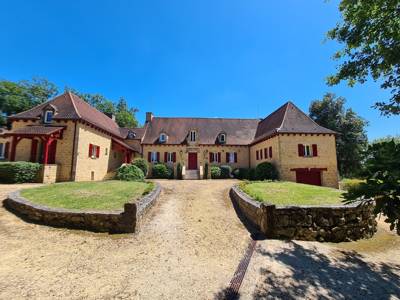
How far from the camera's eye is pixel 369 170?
3.25 metres

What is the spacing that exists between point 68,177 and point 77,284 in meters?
12.5

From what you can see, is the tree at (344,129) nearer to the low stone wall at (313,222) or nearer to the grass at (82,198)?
the low stone wall at (313,222)

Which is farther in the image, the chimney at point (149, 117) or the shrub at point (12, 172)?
the chimney at point (149, 117)

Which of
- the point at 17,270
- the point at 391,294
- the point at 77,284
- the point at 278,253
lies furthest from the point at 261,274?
the point at 17,270

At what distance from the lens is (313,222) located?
6.81m

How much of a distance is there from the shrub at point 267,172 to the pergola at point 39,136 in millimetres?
15861

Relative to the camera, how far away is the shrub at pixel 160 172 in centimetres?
2159

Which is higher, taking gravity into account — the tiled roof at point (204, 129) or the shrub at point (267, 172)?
the tiled roof at point (204, 129)

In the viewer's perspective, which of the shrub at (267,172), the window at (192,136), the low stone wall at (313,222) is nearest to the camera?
the low stone wall at (313,222)

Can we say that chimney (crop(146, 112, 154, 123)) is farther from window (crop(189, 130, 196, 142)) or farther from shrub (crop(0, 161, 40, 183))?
shrub (crop(0, 161, 40, 183))

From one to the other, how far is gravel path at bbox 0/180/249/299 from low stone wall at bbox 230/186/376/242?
937 millimetres

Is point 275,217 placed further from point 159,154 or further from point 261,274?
point 159,154

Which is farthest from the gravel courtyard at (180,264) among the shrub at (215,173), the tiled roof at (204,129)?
the tiled roof at (204,129)

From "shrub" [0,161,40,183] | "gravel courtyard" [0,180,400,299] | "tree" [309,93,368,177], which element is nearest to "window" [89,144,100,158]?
"shrub" [0,161,40,183]
